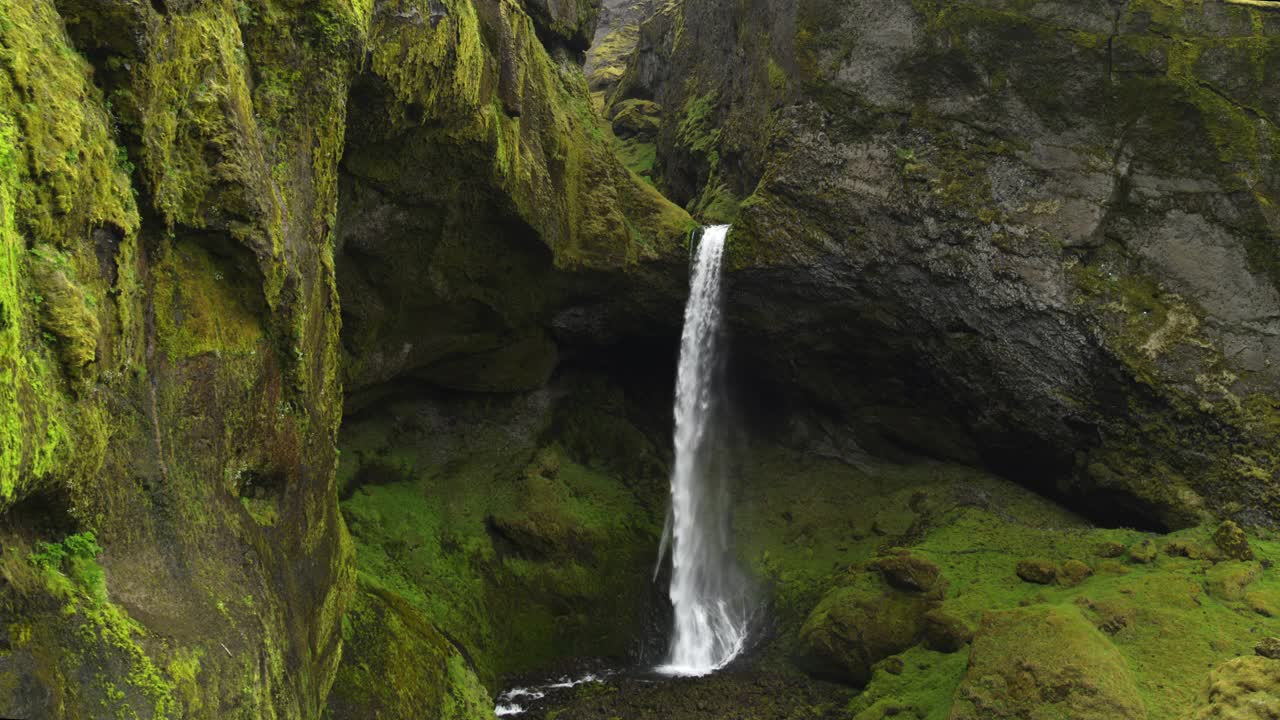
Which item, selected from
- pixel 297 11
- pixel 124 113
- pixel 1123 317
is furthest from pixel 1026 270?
pixel 124 113

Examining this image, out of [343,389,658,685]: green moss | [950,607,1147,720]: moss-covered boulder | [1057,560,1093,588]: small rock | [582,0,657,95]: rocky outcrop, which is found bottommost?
[343,389,658,685]: green moss

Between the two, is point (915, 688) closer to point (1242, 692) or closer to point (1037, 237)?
point (1242, 692)

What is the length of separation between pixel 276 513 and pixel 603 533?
13.3 meters

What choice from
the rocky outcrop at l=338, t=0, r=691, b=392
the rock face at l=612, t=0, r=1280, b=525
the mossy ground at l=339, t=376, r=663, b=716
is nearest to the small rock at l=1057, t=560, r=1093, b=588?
the rock face at l=612, t=0, r=1280, b=525

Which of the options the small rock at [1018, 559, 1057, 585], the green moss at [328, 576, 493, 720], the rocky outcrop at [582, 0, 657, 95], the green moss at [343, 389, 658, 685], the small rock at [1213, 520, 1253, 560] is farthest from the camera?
the rocky outcrop at [582, 0, 657, 95]

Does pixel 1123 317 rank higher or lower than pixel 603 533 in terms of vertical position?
higher

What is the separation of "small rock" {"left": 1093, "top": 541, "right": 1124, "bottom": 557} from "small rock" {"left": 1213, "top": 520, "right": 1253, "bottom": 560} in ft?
5.53

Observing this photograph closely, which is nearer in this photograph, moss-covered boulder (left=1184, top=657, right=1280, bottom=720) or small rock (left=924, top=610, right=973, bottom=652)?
moss-covered boulder (left=1184, top=657, right=1280, bottom=720)

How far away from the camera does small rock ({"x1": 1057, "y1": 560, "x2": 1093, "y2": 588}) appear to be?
15945 mm

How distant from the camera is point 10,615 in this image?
15.9ft

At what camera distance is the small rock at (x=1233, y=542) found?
15.2 metres

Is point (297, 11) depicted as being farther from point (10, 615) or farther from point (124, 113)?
point (10, 615)

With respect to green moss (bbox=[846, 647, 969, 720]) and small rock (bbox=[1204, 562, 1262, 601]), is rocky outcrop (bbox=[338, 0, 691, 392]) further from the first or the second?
small rock (bbox=[1204, 562, 1262, 601])

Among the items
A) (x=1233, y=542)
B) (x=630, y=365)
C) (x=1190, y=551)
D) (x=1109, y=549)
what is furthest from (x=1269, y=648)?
(x=630, y=365)
